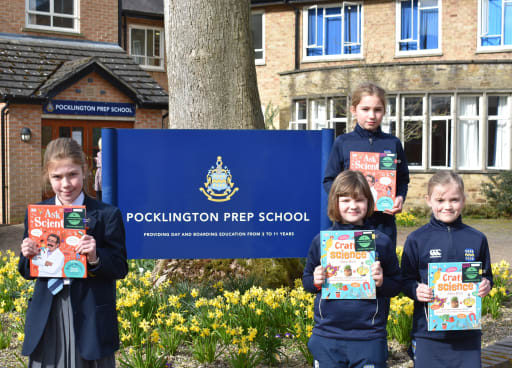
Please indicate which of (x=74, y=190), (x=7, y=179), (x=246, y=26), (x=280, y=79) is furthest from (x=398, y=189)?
(x=280, y=79)

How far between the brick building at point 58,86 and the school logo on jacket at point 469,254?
13.5m

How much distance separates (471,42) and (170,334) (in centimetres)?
1798

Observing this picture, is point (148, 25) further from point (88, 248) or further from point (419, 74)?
point (88, 248)

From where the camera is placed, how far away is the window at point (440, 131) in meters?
20.4

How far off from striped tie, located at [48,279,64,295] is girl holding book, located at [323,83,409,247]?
1.86 m

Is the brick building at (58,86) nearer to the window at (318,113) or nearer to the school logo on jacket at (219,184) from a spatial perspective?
the window at (318,113)

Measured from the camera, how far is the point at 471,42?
2017 cm

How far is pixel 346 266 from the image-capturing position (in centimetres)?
333

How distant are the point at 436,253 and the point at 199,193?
6.92 ft

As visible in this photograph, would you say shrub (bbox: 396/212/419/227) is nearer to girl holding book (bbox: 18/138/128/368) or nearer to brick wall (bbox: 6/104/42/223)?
brick wall (bbox: 6/104/42/223)

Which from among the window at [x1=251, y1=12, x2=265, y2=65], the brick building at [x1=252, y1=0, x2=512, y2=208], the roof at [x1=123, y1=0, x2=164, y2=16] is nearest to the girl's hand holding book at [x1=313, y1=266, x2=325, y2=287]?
the brick building at [x1=252, y1=0, x2=512, y2=208]

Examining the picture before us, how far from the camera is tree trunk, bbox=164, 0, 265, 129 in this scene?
6.23 meters

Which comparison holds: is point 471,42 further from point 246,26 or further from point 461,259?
point 461,259

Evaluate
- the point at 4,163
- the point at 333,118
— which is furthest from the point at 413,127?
the point at 4,163
